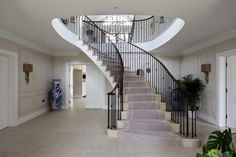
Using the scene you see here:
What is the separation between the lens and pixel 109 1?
3.05 m

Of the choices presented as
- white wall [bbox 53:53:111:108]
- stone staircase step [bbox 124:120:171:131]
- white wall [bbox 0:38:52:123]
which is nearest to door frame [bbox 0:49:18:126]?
white wall [bbox 0:38:52:123]

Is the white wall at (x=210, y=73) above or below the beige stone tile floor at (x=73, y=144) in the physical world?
above

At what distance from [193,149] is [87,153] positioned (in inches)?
80.6

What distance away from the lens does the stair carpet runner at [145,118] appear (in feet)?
14.3

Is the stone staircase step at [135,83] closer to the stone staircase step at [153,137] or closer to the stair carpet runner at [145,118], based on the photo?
the stair carpet runner at [145,118]

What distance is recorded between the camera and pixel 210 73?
6.02 meters

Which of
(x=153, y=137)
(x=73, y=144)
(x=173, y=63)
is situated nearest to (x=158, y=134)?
(x=153, y=137)

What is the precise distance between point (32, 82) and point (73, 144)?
358 centimetres

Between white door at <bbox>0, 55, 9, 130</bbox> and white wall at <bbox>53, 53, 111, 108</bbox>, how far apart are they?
335 centimetres

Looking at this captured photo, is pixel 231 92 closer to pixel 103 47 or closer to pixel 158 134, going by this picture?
pixel 158 134

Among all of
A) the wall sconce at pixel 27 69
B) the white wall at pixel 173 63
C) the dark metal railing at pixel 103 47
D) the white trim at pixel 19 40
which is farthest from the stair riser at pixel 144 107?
the white wall at pixel 173 63

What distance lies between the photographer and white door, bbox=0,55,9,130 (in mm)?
5156

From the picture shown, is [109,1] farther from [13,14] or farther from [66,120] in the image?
[66,120]

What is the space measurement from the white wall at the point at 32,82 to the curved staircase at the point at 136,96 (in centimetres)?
143
